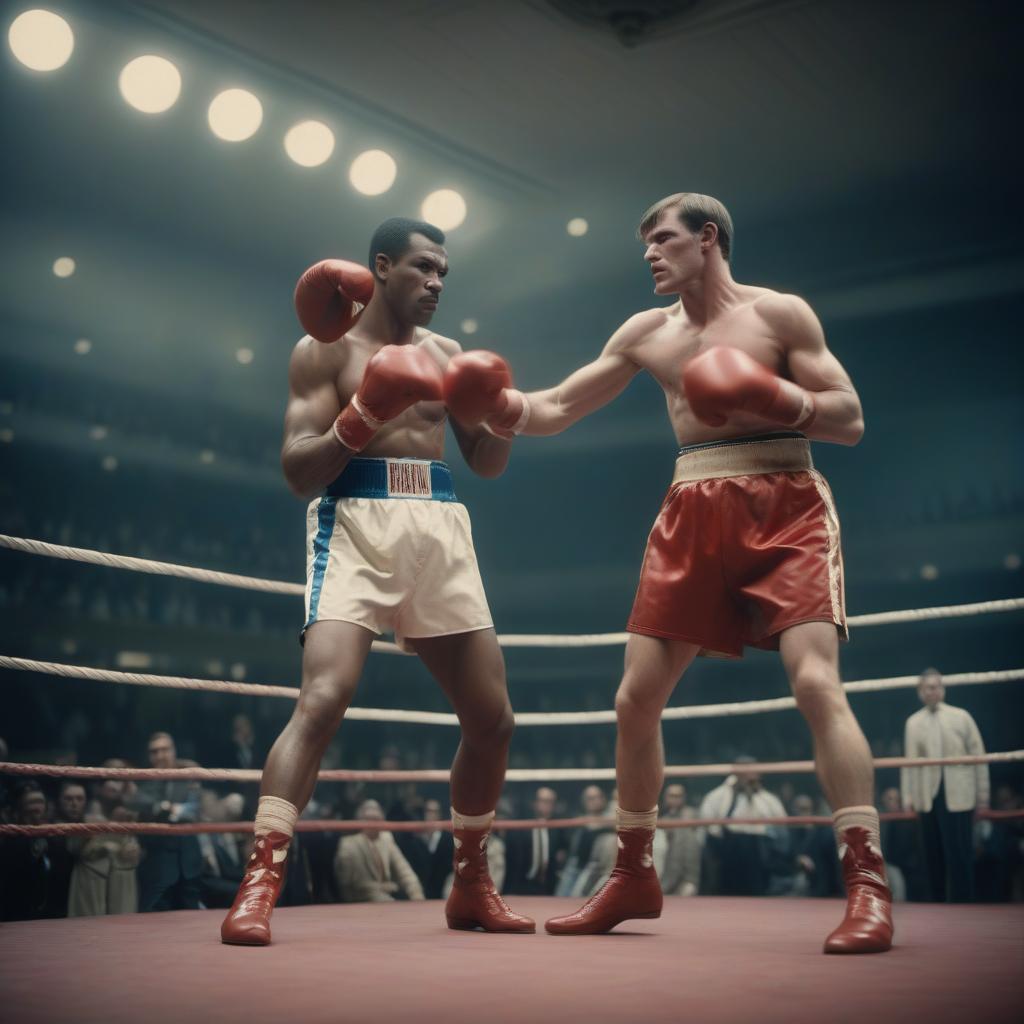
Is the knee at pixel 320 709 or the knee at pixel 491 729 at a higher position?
the knee at pixel 320 709

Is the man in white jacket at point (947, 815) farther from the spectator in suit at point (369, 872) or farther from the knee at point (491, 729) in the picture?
the knee at point (491, 729)

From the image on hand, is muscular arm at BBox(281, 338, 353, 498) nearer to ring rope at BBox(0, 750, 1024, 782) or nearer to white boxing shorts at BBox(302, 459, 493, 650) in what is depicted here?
white boxing shorts at BBox(302, 459, 493, 650)

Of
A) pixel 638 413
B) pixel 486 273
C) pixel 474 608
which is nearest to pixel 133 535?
pixel 486 273

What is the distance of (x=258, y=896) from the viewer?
5.88ft

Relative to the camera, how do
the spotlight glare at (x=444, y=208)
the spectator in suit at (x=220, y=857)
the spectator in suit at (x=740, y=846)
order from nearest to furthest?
the spectator in suit at (x=220, y=857) < the spectator in suit at (x=740, y=846) < the spotlight glare at (x=444, y=208)

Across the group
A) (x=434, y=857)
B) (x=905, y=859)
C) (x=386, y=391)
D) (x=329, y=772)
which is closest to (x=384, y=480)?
(x=386, y=391)

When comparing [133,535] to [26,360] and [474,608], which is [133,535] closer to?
[26,360]

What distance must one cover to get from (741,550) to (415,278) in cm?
75

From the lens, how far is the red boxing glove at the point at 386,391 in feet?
6.17

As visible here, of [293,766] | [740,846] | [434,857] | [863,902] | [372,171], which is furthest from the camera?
[372,171]

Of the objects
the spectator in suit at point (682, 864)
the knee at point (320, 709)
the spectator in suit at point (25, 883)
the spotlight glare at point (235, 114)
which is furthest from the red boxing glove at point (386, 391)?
the spotlight glare at point (235, 114)

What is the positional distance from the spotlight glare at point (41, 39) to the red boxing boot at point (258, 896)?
3533 mm

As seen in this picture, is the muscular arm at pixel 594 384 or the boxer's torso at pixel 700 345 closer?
the boxer's torso at pixel 700 345

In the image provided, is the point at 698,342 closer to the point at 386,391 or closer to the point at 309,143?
the point at 386,391
